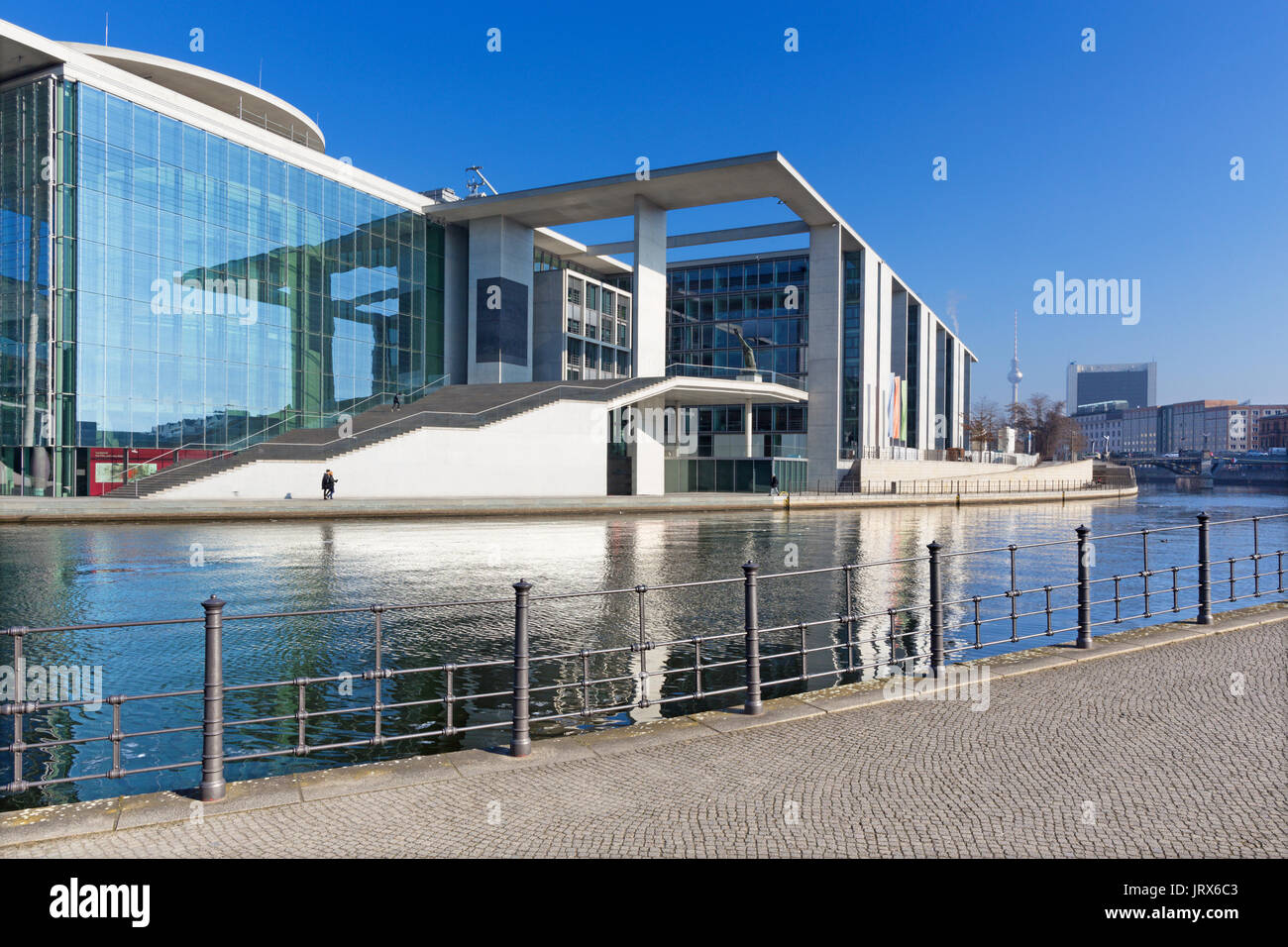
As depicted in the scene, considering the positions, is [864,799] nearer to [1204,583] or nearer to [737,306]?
[1204,583]

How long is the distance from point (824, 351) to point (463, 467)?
29.7 m

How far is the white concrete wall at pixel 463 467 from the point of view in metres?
34.9

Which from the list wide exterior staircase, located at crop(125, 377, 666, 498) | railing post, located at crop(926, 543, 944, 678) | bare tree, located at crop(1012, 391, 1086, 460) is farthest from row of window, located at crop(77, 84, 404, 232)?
bare tree, located at crop(1012, 391, 1086, 460)

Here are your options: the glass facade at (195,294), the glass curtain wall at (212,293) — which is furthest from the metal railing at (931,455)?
the glass facade at (195,294)

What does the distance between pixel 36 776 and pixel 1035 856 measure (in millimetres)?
6943

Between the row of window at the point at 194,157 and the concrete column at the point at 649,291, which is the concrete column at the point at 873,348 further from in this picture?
the row of window at the point at 194,157

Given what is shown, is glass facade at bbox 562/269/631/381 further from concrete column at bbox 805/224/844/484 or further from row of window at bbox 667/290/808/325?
concrete column at bbox 805/224/844/484

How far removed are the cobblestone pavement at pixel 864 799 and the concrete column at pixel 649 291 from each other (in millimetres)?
45073

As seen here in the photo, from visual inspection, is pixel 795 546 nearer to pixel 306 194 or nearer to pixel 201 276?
pixel 201 276

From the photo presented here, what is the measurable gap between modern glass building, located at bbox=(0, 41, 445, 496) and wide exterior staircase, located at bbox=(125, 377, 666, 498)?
7.85 feet

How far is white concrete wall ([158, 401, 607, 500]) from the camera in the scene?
34.9m

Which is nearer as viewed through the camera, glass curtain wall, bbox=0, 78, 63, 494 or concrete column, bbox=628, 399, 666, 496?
glass curtain wall, bbox=0, 78, 63, 494

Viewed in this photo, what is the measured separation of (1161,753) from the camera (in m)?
6.00
